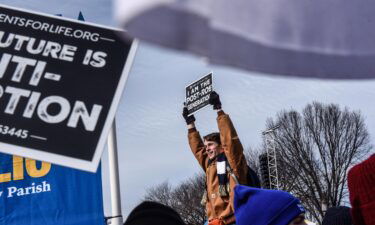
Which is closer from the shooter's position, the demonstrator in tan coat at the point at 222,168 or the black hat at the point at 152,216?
the black hat at the point at 152,216

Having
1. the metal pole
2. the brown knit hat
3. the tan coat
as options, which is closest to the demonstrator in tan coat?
the tan coat

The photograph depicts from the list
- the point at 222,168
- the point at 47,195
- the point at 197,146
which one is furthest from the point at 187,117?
the point at 47,195

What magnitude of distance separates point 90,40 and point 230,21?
1.34 metres

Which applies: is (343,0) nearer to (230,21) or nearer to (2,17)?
(230,21)

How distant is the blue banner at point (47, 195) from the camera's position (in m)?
4.80

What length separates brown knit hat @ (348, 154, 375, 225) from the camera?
175 centimetres

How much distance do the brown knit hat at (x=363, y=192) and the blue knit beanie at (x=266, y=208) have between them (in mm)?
471

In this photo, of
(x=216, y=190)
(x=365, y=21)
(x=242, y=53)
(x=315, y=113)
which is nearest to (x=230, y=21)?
(x=242, y=53)

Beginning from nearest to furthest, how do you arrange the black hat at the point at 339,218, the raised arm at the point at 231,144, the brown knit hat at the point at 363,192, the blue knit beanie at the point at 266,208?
the brown knit hat at the point at 363,192
the blue knit beanie at the point at 266,208
the black hat at the point at 339,218
the raised arm at the point at 231,144

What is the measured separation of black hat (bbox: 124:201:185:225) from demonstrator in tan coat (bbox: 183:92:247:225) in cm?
175

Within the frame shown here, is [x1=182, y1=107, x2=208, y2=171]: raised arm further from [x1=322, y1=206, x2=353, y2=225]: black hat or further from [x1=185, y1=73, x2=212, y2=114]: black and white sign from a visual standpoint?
[x1=322, y1=206, x2=353, y2=225]: black hat

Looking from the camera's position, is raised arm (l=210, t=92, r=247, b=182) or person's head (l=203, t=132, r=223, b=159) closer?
raised arm (l=210, t=92, r=247, b=182)

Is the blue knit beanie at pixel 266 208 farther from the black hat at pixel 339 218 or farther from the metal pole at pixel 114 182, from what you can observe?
the metal pole at pixel 114 182

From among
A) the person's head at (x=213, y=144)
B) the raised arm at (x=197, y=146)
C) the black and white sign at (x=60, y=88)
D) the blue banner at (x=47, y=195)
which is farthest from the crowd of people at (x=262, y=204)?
the blue banner at (x=47, y=195)
